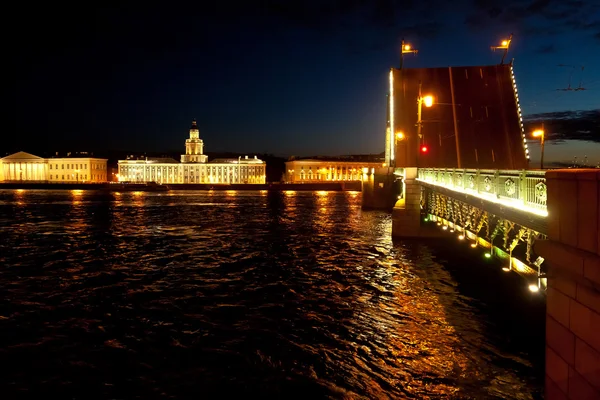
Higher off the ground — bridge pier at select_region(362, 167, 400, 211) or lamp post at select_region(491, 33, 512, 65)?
lamp post at select_region(491, 33, 512, 65)

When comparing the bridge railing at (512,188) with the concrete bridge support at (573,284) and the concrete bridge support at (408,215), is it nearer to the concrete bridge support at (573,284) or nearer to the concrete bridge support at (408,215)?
the concrete bridge support at (573,284)

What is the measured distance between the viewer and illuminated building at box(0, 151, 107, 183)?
134 metres

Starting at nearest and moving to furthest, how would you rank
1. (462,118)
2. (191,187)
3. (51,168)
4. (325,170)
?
1. (462,118)
2. (191,187)
3. (325,170)
4. (51,168)

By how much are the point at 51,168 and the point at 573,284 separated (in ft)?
490

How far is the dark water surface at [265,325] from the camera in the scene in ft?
23.6

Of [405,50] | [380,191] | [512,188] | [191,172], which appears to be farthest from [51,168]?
[512,188]

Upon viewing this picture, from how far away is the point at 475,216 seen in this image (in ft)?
38.5

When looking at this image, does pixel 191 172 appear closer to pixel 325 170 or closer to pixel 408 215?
pixel 325 170

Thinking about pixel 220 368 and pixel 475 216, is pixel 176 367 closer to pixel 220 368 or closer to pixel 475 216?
pixel 220 368

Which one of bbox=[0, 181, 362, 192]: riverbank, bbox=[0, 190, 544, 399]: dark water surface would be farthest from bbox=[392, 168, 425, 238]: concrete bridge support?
bbox=[0, 181, 362, 192]: riverbank

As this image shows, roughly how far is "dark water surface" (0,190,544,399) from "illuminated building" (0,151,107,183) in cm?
12458

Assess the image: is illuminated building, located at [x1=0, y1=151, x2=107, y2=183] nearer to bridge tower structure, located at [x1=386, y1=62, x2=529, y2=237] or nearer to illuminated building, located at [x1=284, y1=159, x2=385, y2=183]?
illuminated building, located at [x1=284, y1=159, x2=385, y2=183]

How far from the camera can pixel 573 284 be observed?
14.5 feet

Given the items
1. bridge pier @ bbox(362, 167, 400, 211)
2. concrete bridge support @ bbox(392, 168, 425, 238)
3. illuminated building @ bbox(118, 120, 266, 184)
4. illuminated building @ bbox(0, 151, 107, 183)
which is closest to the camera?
concrete bridge support @ bbox(392, 168, 425, 238)
